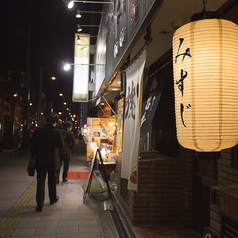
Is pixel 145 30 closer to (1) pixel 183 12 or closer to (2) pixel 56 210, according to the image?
(1) pixel 183 12

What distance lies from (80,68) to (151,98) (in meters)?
11.4

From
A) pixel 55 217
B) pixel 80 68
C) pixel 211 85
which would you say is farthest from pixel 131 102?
pixel 80 68

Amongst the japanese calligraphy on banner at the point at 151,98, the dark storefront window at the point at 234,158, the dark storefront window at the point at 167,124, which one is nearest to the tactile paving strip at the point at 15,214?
the japanese calligraphy on banner at the point at 151,98

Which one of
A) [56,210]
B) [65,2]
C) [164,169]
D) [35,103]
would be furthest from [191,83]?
[35,103]

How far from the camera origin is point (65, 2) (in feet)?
38.1

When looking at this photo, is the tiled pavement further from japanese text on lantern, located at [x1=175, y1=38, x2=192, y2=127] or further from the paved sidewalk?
japanese text on lantern, located at [x1=175, y1=38, x2=192, y2=127]

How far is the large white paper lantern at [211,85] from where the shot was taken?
2.87 metres

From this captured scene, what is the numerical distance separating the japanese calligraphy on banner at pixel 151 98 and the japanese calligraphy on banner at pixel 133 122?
0.95 feet

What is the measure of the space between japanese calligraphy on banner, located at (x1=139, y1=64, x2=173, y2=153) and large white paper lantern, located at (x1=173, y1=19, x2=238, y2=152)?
2343mm

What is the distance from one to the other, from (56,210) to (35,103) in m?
81.2

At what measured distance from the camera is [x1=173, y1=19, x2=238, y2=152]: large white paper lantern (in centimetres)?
287

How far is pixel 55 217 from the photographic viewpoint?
7.44 metres

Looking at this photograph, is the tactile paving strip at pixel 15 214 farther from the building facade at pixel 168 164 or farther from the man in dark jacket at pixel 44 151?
the building facade at pixel 168 164

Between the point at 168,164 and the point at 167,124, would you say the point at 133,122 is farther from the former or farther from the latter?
the point at 167,124
